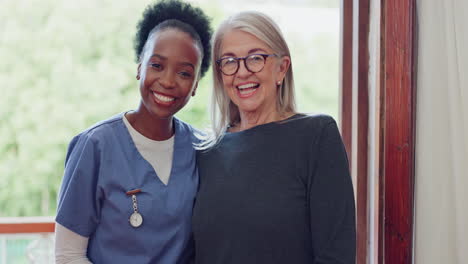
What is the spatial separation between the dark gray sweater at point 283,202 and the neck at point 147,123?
230 mm

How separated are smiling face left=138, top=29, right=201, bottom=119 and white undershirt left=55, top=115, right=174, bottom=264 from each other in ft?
0.30

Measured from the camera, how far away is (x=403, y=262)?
5.01 ft

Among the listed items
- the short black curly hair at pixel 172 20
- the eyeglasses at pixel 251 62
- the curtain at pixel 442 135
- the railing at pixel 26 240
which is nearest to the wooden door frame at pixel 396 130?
the curtain at pixel 442 135

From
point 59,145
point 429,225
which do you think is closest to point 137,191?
point 429,225

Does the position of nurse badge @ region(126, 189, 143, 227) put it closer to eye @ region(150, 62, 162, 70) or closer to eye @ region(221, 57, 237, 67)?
eye @ region(150, 62, 162, 70)

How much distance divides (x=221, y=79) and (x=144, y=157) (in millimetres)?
381

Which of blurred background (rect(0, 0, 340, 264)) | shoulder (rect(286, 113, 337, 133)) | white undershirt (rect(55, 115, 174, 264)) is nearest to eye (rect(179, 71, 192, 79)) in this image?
white undershirt (rect(55, 115, 174, 264))

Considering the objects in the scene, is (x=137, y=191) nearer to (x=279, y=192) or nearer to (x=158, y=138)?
(x=158, y=138)

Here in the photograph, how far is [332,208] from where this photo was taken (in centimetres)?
119

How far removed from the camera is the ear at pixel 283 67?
1.37 metres

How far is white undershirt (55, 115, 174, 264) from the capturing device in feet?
3.99

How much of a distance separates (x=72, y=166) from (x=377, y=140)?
105cm

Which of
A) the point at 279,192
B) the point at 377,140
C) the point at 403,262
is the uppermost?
the point at 377,140

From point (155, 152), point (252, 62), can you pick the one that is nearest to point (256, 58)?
point (252, 62)
